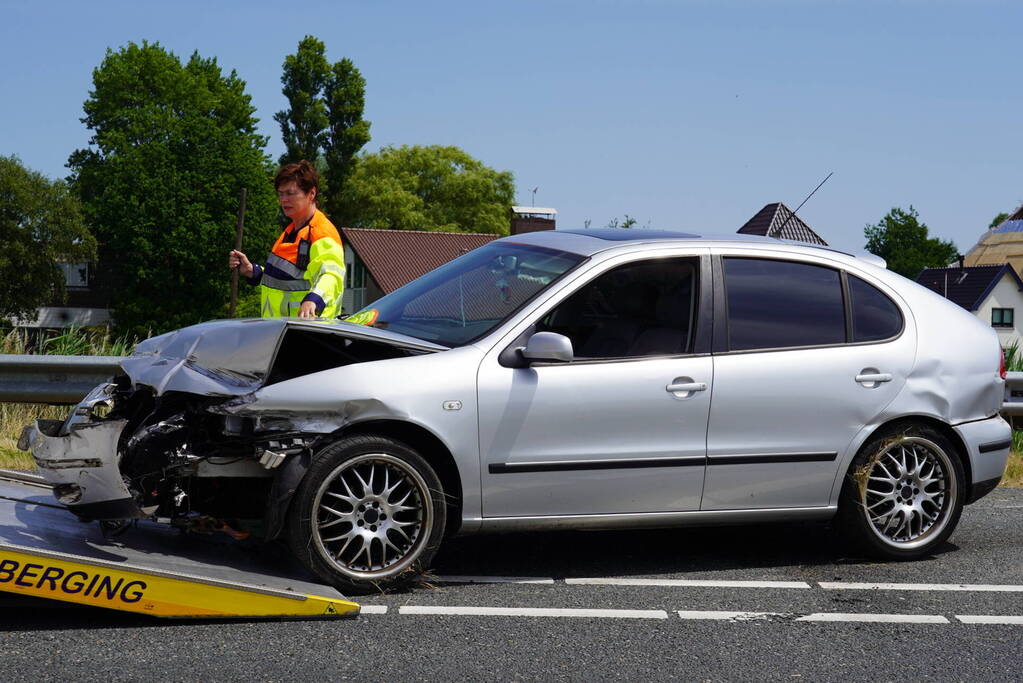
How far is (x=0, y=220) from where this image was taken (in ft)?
232

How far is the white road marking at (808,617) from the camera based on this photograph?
18.0ft

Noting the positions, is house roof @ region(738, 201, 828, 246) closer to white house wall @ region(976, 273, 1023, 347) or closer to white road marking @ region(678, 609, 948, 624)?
white house wall @ region(976, 273, 1023, 347)

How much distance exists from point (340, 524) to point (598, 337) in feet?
4.88

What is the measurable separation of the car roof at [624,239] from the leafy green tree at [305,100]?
71.5 metres

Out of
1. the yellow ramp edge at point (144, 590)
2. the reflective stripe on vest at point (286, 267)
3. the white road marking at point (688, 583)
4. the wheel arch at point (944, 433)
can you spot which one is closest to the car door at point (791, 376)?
the wheel arch at point (944, 433)

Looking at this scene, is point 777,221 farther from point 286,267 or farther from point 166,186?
point 286,267

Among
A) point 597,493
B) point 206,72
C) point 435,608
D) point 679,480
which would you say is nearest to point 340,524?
point 435,608

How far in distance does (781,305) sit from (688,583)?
1444 millimetres

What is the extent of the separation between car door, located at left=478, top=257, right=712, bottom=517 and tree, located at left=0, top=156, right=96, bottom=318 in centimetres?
6720

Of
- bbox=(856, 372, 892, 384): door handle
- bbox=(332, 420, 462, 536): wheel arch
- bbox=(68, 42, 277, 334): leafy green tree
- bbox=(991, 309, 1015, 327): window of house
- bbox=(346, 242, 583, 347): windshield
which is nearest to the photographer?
bbox=(332, 420, 462, 536): wheel arch

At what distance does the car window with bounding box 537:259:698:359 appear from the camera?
237 inches

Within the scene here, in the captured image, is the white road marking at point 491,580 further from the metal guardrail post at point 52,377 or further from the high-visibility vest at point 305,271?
the metal guardrail post at point 52,377

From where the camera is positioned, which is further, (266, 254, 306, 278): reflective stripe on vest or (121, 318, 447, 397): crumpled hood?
(266, 254, 306, 278): reflective stripe on vest

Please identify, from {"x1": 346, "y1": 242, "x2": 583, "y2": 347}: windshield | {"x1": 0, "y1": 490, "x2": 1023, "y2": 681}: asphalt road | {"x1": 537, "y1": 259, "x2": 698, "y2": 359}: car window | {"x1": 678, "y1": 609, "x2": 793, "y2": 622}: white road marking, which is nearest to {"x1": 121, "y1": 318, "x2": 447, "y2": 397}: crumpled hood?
{"x1": 346, "y1": 242, "x2": 583, "y2": 347}: windshield
